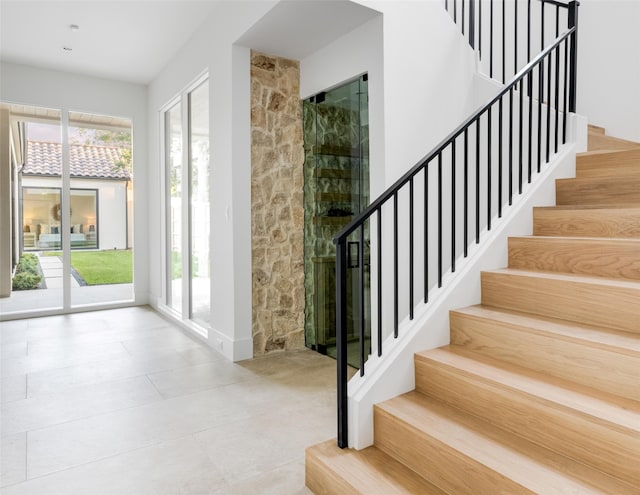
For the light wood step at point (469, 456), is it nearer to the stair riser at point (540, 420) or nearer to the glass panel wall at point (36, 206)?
the stair riser at point (540, 420)

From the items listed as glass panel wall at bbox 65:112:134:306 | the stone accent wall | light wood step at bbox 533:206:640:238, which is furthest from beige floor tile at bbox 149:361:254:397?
glass panel wall at bbox 65:112:134:306

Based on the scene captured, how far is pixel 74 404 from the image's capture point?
9.61 ft

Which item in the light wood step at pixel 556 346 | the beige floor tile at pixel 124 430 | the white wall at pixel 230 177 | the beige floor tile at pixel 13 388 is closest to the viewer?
the light wood step at pixel 556 346

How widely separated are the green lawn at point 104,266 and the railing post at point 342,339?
529 centimetres

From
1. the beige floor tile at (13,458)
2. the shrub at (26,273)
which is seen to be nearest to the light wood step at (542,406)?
the beige floor tile at (13,458)

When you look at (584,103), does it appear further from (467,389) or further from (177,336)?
(177,336)

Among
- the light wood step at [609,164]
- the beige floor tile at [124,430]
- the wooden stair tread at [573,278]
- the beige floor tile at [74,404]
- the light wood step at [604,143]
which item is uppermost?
the light wood step at [604,143]

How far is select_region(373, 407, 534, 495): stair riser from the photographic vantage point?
1506mm

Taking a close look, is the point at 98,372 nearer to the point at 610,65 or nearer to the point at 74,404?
the point at 74,404

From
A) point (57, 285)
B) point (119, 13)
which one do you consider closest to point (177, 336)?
point (57, 285)

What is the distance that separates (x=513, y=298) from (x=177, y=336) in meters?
3.54

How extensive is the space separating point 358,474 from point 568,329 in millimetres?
1095

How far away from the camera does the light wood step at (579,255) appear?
2.10 metres

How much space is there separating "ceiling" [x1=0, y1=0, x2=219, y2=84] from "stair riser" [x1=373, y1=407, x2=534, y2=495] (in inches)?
150
